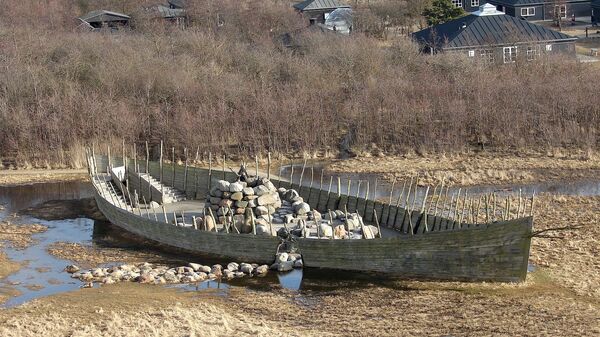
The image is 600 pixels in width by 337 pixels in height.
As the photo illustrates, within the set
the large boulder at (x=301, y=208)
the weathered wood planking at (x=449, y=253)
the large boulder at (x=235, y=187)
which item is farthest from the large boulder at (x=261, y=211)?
the weathered wood planking at (x=449, y=253)

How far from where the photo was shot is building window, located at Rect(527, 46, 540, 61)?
58031mm

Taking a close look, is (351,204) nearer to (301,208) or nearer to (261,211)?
(301,208)

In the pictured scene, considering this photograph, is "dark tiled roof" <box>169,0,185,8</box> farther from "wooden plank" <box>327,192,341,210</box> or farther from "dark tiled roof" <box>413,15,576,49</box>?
"wooden plank" <box>327,192,341,210</box>

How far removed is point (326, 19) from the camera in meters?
78.7

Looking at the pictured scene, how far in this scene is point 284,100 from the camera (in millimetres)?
50250

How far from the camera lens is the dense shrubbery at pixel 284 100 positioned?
4812cm

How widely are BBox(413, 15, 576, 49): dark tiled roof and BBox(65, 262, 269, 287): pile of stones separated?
33.9 m

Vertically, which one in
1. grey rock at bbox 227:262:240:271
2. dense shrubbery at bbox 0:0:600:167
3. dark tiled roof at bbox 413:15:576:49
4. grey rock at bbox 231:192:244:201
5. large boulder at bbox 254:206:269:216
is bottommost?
grey rock at bbox 227:262:240:271

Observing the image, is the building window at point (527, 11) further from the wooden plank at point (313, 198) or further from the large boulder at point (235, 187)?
the large boulder at point (235, 187)

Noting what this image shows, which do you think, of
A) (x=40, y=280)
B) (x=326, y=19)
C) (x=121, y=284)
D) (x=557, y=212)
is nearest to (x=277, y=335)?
(x=121, y=284)

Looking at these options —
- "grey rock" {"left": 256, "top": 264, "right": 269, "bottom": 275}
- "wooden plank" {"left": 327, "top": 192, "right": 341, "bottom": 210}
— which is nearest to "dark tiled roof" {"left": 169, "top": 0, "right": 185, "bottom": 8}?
"wooden plank" {"left": 327, "top": 192, "right": 341, "bottom": 210}

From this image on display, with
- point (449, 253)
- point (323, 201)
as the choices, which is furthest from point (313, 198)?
point (449, 253)

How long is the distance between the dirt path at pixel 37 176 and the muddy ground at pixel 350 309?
57.6 feet

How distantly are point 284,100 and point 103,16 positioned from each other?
33.7 m
